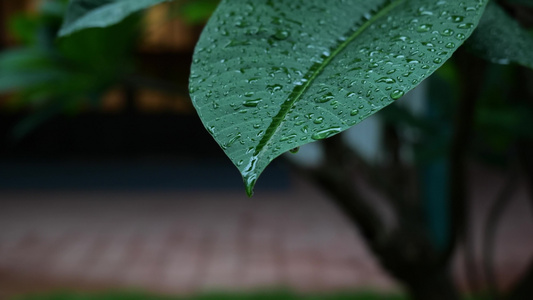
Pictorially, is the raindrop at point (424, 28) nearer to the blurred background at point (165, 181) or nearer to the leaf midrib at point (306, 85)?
the leaf midrib at point (306, 85)

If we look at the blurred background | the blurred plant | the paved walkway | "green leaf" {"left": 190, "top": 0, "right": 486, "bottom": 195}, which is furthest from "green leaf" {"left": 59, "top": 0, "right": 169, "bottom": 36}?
the paved walkway

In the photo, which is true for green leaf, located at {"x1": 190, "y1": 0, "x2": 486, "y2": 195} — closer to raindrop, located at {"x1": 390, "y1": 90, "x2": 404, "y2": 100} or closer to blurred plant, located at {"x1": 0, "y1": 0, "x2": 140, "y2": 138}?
raindrop, located at {"x1": 390, "y1": 90, "x2": 404, "y2": 100}

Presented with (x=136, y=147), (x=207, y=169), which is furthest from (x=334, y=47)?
(x=136, y=147)

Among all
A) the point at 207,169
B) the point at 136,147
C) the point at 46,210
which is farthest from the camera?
the point at 136,147

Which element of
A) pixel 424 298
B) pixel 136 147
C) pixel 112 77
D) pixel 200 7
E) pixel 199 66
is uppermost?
pixel 199 66

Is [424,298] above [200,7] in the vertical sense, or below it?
below

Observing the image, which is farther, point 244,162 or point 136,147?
point 136,147

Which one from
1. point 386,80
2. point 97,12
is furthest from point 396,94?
point 97,12

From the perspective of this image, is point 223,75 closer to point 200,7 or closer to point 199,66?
point 199,66
